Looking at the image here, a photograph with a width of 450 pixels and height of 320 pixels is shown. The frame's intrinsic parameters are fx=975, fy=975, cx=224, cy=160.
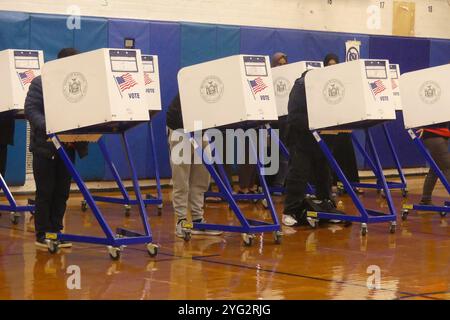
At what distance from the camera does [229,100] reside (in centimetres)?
892

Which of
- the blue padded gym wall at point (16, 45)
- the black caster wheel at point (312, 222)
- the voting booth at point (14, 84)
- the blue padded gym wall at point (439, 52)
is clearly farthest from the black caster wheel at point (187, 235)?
the blue padded gym wall at point (439, 52)

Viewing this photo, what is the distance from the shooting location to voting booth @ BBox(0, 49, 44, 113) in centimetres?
1042

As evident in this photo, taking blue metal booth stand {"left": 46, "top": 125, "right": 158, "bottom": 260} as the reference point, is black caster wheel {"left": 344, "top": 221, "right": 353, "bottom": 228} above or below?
below

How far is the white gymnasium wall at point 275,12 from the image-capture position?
13656mm

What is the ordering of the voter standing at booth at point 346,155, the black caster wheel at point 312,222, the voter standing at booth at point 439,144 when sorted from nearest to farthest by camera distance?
the black caster wheel at point 312,222, the voter standing at booth at point 439,144, the voter standing at booth at point 346,155

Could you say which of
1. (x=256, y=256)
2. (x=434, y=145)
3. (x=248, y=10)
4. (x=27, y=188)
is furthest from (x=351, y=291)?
(x=248, y=10)

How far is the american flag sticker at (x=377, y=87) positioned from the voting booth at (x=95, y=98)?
2.63 metres

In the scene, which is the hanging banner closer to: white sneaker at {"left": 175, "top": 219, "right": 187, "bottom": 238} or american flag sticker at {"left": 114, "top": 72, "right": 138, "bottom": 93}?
white sneaker at {"left": 175, "top": 219, "right": 187, "bottom": 238}

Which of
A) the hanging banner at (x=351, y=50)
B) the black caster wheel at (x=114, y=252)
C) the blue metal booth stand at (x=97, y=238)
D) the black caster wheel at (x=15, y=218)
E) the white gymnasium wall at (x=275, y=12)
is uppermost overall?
the white gymnasium wall at (x=275, y=12)

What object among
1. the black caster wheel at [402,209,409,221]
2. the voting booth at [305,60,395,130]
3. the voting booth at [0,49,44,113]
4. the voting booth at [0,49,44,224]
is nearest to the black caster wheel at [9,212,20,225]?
the voting booth at [0,49,44,224]

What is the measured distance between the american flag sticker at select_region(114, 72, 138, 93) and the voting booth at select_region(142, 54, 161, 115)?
3660mm

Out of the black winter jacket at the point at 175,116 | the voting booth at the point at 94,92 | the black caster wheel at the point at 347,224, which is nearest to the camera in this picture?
the voting booth at the point at 94,92

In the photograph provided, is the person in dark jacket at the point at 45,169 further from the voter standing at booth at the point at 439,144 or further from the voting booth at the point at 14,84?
the voter standing at booth at the point at 439,144

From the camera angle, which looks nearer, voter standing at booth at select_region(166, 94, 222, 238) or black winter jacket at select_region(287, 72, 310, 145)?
voter standing at booth at select_region(166, 94, 222, 238)
